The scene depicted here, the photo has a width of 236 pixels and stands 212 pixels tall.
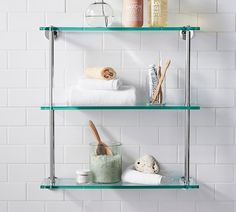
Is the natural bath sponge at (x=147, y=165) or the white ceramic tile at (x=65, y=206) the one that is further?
the white ceramic tile at (x=65, y=206)

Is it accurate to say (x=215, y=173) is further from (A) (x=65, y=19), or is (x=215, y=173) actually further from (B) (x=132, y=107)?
(A) (x=65, y=19)

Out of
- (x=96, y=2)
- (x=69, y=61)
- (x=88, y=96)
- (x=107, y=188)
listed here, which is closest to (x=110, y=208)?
(x=107, y=188)

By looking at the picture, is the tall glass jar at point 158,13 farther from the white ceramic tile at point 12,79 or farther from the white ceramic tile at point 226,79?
the white ceramic tile at point 12,79

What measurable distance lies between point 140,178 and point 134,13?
646mm

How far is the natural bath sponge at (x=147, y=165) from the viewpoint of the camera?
1.89 m

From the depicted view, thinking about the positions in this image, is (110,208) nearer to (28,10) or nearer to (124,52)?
(124,52)

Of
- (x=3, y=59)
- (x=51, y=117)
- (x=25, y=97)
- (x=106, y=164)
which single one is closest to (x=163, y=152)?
(x=106, y=164)

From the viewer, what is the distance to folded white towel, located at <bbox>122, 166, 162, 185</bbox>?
1851mm

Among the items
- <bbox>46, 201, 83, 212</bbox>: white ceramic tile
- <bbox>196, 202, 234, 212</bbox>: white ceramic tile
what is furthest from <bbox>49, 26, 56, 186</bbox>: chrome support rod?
<bbox>196, 202, 234, 212</bbox>: white ceramic tile

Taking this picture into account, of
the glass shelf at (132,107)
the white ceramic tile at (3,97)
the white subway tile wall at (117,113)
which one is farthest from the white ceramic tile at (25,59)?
the glass shelf at (132,107)

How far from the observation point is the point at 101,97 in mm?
1798

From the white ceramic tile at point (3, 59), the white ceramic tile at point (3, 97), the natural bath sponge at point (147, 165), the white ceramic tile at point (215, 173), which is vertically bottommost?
the white ceramic tile at point (215, 173)

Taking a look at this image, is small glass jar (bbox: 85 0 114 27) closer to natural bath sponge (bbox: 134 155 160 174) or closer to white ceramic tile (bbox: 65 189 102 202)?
natural bath sponge (bbox: 134 155 160 174)

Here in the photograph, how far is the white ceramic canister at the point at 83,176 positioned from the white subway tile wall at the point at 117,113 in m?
0.13
